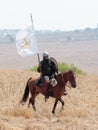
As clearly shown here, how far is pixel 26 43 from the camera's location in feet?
63.2

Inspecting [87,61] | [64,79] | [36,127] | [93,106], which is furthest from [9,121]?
[87,61]

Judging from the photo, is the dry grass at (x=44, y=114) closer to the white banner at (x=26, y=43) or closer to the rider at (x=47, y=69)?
the rider at (x=47, y=69)

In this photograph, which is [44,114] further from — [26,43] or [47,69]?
[26,43]

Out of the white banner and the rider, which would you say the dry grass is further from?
the white banner

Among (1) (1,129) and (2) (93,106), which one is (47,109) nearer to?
(2) (93,106)

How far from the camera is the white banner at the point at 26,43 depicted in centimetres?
1909

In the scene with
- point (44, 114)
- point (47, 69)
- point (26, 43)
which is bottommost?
point (44, 114)

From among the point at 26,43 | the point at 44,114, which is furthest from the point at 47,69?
the point at 44,114

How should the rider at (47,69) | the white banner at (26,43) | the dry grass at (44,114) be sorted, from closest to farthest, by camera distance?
the dry grass at (44,114), the rider at (47,69), the white banner at (26,43)

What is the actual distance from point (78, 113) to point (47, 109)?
1400mm

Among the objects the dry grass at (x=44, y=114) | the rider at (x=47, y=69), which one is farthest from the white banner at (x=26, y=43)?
the dry grass at (x=44, y=114)

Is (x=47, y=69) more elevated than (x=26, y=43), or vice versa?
(x=26, y=43)

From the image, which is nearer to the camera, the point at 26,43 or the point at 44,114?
the point at 44,114

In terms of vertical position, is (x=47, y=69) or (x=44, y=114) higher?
(x=47, y=69)
